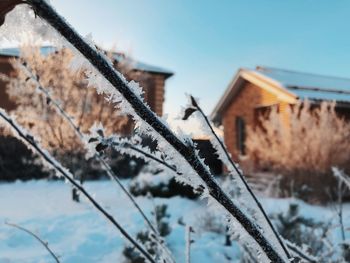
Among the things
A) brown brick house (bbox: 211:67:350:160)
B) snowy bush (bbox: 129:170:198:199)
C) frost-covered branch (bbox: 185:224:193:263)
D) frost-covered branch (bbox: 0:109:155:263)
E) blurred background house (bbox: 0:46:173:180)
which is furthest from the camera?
brown brick house (bbox: 211:67:350:160)

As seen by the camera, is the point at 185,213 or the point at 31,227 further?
the point at 185,213

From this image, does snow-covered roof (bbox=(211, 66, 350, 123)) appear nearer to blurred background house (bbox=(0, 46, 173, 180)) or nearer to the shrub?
blurred background house (bbox=(0, 46, 173, 180))

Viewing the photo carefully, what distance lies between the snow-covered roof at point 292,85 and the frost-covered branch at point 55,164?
41.0 ft

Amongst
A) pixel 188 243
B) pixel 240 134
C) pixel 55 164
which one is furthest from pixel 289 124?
pixel 55 164

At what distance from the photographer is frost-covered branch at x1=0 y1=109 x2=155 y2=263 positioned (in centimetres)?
63

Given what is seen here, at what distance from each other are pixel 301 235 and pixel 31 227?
122 inches

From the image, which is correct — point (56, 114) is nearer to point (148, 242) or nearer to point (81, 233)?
point (81, 233)

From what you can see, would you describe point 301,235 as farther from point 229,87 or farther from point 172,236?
point 229,87

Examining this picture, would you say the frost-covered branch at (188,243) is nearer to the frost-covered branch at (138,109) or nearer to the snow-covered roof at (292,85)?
the frost-covered branch at (138,109)

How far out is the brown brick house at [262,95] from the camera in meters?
14.1

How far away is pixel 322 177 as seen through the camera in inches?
391

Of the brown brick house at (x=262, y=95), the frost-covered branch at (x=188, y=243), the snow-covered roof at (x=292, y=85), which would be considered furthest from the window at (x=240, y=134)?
the frost-covered branch at (x=188, y=243)

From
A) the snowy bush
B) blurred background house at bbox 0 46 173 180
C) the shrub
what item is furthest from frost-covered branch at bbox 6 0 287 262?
the snowy bush

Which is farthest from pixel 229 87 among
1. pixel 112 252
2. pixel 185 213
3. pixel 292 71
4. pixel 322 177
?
pixel 112 252
